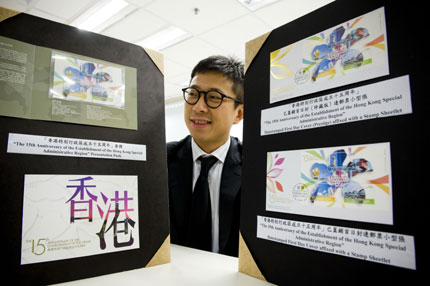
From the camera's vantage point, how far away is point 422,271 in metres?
0.34

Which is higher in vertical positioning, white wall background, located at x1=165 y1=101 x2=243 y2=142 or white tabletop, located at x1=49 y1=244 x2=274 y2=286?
white wall background, located at x1=165 y1=101 x2=243 y2=142

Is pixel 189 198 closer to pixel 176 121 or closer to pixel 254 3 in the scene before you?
pixel 254 3

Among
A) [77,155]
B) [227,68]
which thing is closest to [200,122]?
[227,68]

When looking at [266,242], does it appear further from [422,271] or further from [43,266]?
[43,266]

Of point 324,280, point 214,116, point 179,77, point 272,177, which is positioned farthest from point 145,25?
point 324,280

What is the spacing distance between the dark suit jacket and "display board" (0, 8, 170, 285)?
20.4 inches

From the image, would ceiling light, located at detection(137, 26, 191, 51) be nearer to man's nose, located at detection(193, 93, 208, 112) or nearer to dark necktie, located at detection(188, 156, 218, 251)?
man's nose, located at detection(193, 93, 208, 112)

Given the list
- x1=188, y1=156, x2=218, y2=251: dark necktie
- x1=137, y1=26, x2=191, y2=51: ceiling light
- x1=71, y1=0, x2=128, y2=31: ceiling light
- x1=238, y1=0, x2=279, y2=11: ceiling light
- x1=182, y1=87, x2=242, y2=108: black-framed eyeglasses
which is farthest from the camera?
x1=137, y1=26, x2=191, y2=51: ceiling light

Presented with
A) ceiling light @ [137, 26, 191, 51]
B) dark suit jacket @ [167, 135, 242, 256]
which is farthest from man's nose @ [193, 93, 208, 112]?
ceiling light @ [137, 26, 191, 51]

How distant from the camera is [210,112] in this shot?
46.8 inches

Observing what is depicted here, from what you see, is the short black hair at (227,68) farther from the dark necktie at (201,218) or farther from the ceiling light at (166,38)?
the ceiling light at (166,38)

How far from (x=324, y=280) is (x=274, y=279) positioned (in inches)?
3.9

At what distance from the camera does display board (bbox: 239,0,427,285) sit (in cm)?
37

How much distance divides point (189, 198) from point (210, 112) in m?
0.40
